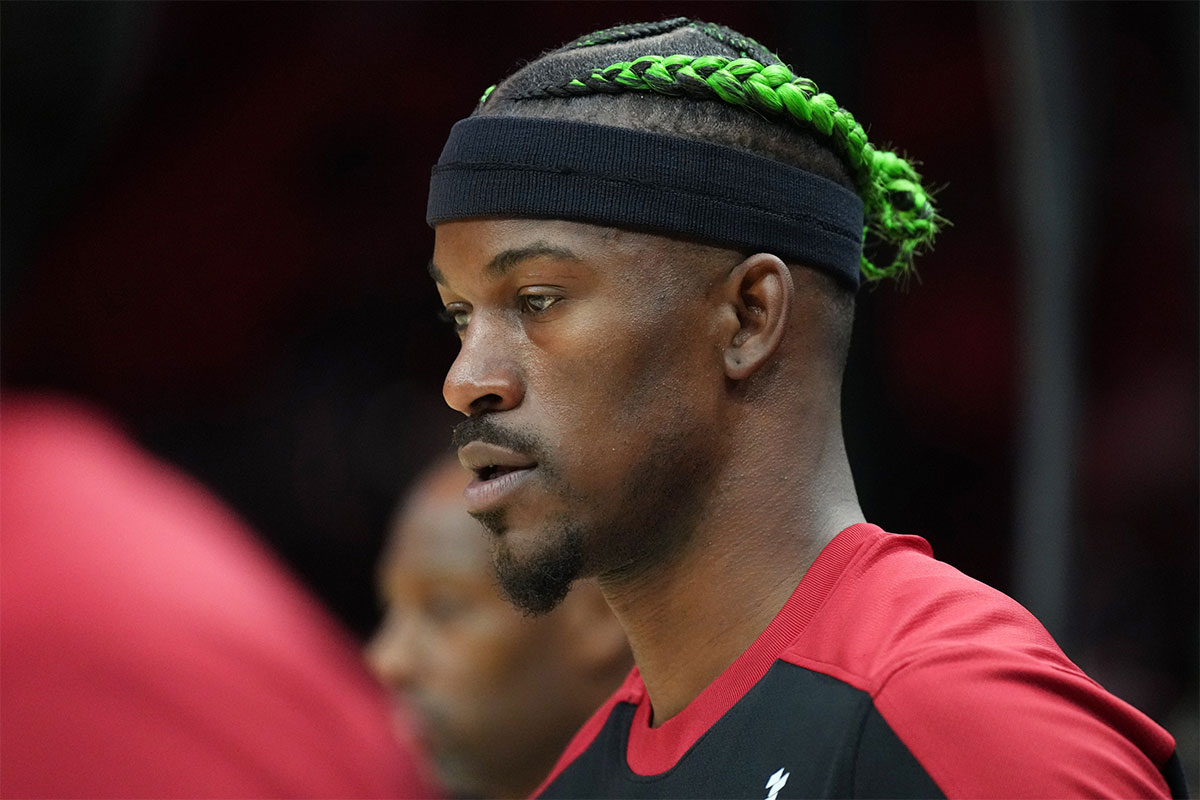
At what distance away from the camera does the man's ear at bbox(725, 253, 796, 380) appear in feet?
6.98

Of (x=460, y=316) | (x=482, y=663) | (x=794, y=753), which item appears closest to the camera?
(x=794, y=753)

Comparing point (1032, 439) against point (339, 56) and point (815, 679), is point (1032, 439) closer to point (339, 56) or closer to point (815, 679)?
point (339, 56)

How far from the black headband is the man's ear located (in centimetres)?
3

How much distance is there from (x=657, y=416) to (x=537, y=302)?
24cm

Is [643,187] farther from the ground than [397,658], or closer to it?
farther from the ground

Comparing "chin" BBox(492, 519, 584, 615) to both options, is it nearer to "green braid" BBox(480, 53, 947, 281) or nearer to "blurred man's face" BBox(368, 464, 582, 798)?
"green braid" BBox(480, 53, 947, 281)

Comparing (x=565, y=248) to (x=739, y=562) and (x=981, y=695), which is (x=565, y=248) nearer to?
(x=739, y=562)

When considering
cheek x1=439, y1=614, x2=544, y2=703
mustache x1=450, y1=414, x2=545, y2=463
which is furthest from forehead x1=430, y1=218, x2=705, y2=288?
cheek x1=439, y1=614, x2=544, y2=703

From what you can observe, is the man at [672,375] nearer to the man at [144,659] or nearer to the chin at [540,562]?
the chin at [540,562]

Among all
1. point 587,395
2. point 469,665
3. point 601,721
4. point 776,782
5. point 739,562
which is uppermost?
point 587,395

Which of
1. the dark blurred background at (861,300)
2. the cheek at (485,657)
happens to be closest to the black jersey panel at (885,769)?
the cheek at (485,657)

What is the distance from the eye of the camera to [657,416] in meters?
2.09

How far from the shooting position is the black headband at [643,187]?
83.1 inches

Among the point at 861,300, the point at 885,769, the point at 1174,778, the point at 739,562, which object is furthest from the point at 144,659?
the point at 861,300
